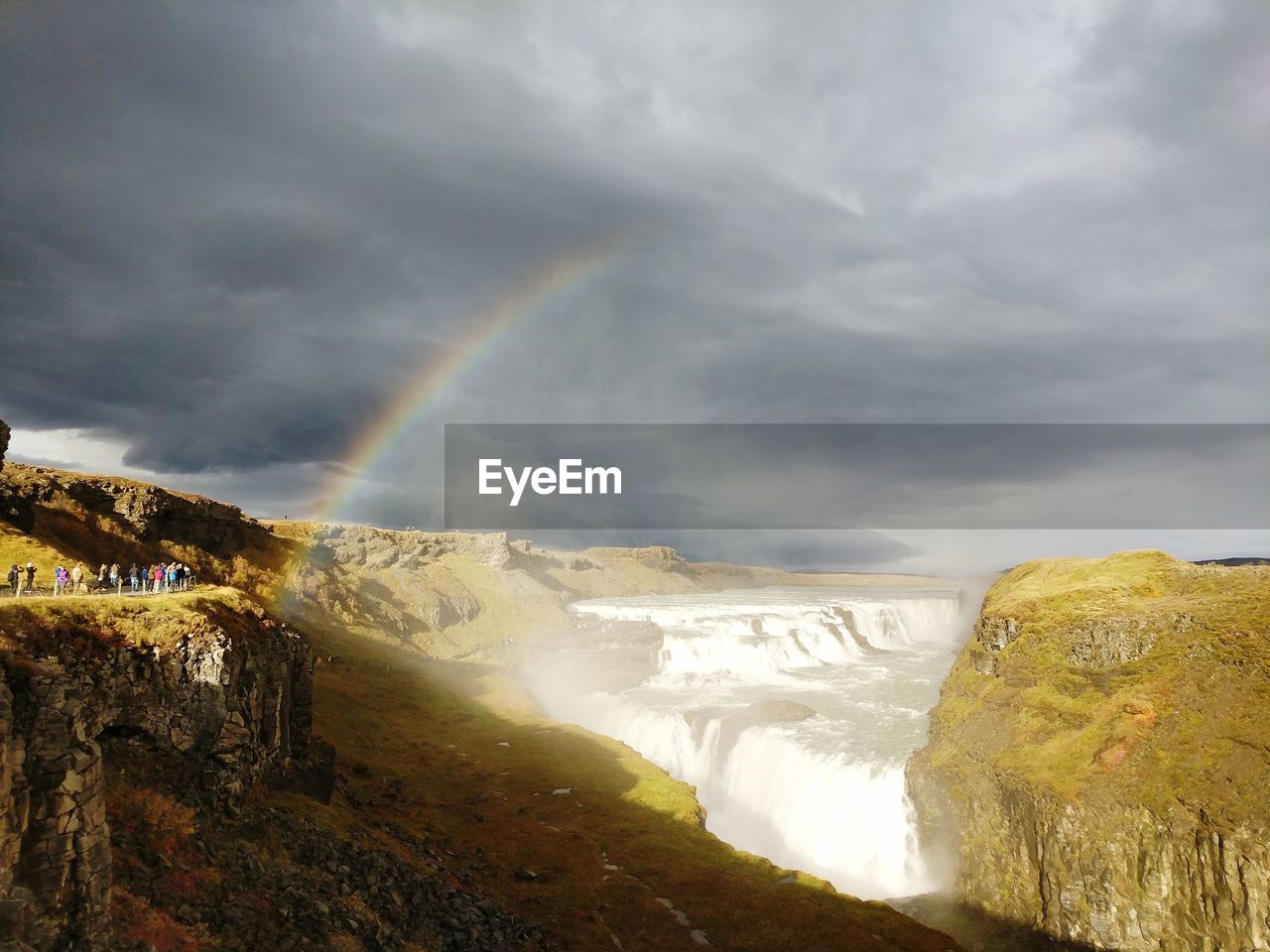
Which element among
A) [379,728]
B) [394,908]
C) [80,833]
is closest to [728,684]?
[379,728]

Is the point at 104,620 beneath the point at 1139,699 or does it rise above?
above

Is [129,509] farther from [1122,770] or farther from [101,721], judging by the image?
[1122,770]

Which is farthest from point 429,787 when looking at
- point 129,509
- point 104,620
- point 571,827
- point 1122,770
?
point 129,509

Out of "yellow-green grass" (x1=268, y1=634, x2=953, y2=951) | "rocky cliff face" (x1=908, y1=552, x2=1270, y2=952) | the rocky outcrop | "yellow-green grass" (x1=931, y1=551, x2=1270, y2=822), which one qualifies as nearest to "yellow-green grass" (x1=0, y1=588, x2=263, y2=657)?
"yellow-green grass" (x1=268, y1=634, x2=953, y2=951)

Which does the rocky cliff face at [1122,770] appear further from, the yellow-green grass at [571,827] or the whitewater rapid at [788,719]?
the yellow-green grass at [571,827]

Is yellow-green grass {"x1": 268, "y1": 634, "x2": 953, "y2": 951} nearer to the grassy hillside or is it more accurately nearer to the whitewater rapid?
the grassy hillside

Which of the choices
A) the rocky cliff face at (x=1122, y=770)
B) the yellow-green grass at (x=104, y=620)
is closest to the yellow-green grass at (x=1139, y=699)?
the rocky cliff face at (x=1122, y=770)
